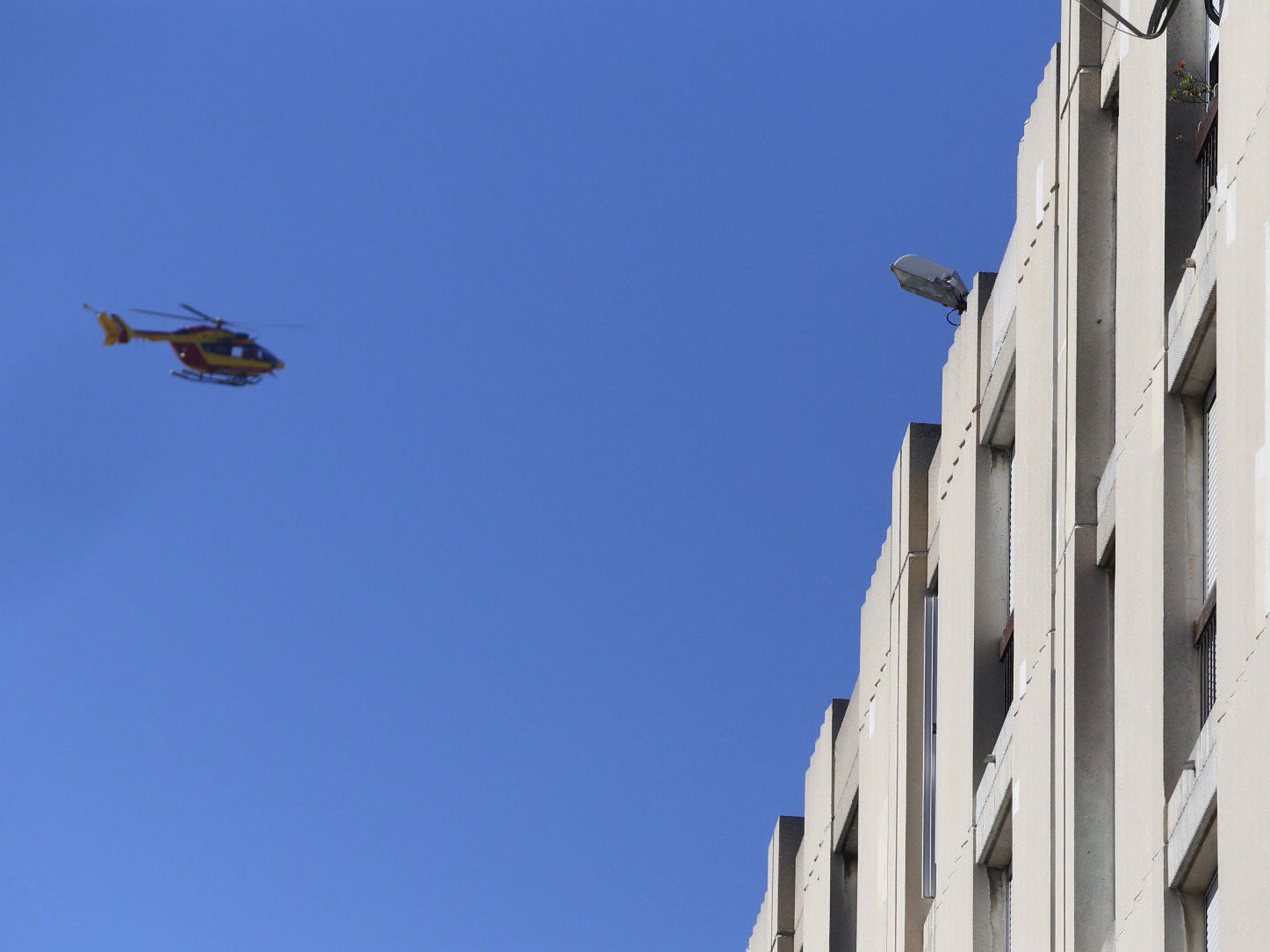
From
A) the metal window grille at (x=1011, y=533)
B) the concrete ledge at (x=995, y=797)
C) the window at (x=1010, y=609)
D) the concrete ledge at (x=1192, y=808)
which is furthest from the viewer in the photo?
the metal window grille at (x=1011, y=533)

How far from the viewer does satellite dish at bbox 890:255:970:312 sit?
27.1 metres

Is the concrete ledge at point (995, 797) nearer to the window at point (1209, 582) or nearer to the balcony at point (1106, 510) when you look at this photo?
the balcony at point (1106, 510)

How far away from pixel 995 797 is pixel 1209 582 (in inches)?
223

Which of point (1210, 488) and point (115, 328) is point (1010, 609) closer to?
point (1210, 488)

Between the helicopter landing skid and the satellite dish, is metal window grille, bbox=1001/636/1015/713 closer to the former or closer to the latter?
the satellite dish

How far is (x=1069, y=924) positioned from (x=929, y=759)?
7085mm

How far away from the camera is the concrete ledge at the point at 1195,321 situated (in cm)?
1728

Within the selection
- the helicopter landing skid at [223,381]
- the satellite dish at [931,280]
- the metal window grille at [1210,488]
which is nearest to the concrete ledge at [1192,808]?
the metal window grille at [1210,488]

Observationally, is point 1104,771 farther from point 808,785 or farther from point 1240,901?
point 808,785

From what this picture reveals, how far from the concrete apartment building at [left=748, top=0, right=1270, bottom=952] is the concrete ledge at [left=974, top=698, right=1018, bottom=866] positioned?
4cm

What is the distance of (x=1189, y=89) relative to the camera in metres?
19.0

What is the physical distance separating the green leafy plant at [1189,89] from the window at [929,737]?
8.63 meters

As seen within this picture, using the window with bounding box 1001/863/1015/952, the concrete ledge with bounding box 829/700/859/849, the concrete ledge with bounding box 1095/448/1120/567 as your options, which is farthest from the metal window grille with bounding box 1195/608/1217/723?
the concrete ledge with bounding box 829/700/859/849

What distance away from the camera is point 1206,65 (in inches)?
754
